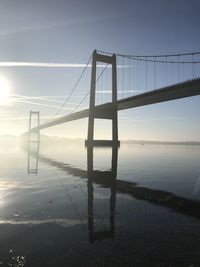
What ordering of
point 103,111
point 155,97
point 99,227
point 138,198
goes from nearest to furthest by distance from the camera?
point 99,227 < point 138,198 < point 155,97 < point 103,111

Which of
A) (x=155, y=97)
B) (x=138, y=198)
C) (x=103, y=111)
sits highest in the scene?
(x=155, y=97)

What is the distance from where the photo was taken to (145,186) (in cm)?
1838

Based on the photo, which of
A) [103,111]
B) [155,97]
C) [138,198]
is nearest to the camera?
[138,198]

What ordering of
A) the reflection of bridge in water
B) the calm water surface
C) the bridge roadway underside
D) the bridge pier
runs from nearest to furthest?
1. the calm water surface
2. the reflection of bridge in water
3. the bridge roadway underside
4. the bridge pier

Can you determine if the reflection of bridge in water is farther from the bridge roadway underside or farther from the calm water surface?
the bridge roadway underside

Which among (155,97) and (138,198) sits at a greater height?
(155,97)

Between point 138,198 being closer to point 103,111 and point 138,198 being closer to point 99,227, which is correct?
point 99,227

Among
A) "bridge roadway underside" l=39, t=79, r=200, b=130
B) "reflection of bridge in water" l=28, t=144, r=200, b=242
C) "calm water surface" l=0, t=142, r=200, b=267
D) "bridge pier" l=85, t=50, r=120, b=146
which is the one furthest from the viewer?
"bridge pier" l=85, t=50, r=120, b=146

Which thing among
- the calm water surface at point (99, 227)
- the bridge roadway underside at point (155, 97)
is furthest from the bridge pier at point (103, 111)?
the calm water surface at point (99, 227)

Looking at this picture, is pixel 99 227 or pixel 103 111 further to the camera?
pixel 103 111

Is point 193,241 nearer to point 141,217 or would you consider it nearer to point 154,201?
point 141,217

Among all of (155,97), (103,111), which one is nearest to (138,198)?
(155,97)

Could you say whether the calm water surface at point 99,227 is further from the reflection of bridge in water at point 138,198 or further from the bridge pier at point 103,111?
the bridge pier at point 103,111

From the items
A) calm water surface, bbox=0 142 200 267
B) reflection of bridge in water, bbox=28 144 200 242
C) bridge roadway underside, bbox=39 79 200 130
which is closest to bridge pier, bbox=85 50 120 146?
bridge roadway underside, bbox=39 79 200 130
